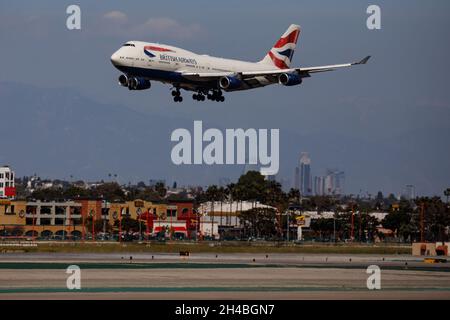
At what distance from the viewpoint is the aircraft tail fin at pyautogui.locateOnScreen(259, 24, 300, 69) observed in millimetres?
138250

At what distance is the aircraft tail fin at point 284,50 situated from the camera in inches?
5443

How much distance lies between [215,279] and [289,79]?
45516mm

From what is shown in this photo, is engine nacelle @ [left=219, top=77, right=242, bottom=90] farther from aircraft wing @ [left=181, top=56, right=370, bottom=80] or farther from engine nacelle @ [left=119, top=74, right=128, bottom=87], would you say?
engine nacelle @ [left=119, top=74, right=128, bottom=87]

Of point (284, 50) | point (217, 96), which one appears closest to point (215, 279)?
point (217, 96)

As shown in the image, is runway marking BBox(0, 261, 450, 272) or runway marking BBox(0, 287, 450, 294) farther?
runway marking BBox(0, 261, 450, 272)

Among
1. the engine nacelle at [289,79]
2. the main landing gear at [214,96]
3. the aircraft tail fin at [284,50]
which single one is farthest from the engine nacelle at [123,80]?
the aircraft tail fin at [284,50]

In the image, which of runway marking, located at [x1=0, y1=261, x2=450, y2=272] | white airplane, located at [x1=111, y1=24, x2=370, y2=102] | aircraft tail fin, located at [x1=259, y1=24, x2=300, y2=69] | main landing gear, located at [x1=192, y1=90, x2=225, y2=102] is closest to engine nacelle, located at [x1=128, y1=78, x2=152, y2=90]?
white airplane, located at [x1=111, y1=24, x2=370, y2=102]

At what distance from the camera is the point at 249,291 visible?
61.4m

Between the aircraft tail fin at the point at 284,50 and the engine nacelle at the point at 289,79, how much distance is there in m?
24.4

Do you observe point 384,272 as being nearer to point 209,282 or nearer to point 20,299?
point 209,282

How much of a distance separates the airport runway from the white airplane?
21.8 m

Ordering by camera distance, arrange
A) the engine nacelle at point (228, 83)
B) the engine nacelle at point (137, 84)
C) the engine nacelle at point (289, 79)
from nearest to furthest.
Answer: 1. the engine nacelle at point (137, 84)
2. the engine nacelle at point (289, 79)
3. the engine nacelle at point (228, 83)

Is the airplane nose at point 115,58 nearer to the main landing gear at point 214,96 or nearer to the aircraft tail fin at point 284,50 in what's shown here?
the main landing gear at point 214,96
